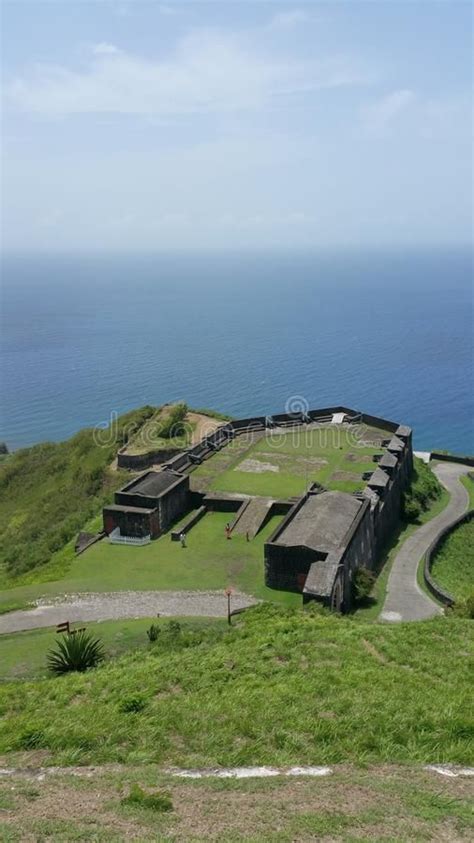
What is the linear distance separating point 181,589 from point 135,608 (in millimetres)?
2025

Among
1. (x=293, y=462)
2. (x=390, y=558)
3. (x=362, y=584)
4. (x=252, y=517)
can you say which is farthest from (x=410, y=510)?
(x=362, y=584)

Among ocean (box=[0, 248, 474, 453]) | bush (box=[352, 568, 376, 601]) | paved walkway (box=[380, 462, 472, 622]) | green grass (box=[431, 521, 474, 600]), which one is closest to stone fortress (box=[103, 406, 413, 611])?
bush (box=[352, 568, 376, 601])

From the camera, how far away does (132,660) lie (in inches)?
624

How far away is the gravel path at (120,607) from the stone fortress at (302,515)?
2127mm

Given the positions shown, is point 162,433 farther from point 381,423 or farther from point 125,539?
point 125,539

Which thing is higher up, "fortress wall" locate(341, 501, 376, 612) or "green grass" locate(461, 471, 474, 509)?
"fortress wall" locate(341, 501, 376, 612)

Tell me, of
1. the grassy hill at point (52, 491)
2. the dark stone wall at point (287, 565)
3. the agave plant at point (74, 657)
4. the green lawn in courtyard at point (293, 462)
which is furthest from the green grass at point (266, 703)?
the green lawn in courtyard at point (293, 462)

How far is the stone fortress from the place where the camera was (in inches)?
905

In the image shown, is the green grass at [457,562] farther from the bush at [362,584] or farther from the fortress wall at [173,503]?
the fortress wall at [173,503]

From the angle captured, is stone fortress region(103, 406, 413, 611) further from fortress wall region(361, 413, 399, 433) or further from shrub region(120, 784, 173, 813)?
shrub region(120, 784, 173, 813)

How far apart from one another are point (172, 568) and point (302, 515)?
530 cm

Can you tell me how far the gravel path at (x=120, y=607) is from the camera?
68.6ft

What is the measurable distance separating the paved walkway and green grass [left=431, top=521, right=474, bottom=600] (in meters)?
0.67

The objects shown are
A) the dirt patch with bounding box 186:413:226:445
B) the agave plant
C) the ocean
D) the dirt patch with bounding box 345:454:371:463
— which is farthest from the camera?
the ocean
